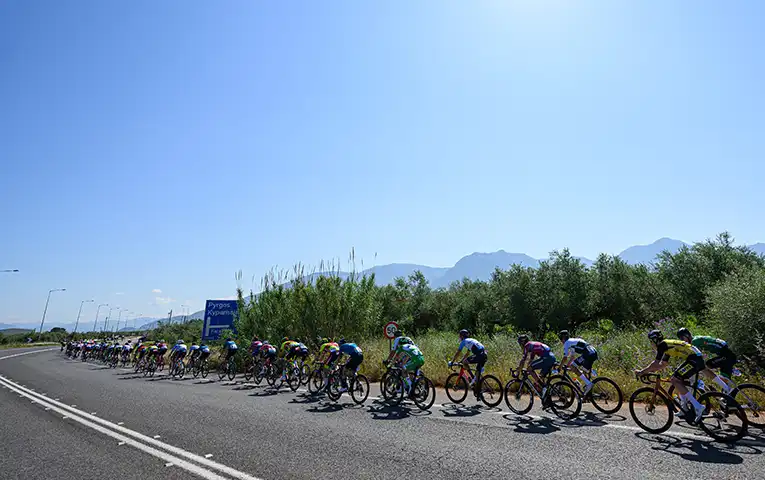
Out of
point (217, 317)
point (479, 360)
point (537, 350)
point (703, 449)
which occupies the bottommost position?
point (703, 449)

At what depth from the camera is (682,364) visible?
6719 millimetres

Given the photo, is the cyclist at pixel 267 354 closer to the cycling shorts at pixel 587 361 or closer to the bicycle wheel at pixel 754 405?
the cycling shorts at pixel 587 361

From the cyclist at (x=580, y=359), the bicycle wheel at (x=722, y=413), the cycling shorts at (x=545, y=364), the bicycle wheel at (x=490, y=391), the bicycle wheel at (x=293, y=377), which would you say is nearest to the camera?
the bicycle wheel at (x=722, y=413)

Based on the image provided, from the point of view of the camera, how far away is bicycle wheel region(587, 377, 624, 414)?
765 centimetres

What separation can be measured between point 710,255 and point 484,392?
64.7ft

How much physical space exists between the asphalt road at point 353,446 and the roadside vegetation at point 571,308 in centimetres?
409

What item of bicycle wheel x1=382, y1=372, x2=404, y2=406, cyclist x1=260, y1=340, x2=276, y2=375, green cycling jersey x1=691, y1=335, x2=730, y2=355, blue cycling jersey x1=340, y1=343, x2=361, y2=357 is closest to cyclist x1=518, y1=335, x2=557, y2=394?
green cycling jersey x1=691, y1=335, x2=730, y2=355

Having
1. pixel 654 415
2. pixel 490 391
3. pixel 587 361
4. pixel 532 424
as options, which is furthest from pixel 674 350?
pixel 490 391

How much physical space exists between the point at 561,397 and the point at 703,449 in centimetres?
263

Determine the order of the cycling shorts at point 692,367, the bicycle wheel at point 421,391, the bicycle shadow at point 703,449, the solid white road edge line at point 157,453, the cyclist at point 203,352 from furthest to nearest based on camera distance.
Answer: the cyclist at point 203,352 → the bicycle wheel at point 421,391 → the cycling shorts at point 692,367 → the bicycle shadow at point 703,449 → the solid white road edge line at point 157,453

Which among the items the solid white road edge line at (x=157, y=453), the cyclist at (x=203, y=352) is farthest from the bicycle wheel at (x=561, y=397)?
the cyclist at (x=203, y=352)

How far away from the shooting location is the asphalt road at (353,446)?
Answer: 16.2ft

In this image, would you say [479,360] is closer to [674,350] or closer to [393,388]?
[393,388]

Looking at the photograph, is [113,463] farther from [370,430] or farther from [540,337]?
[540,337]
